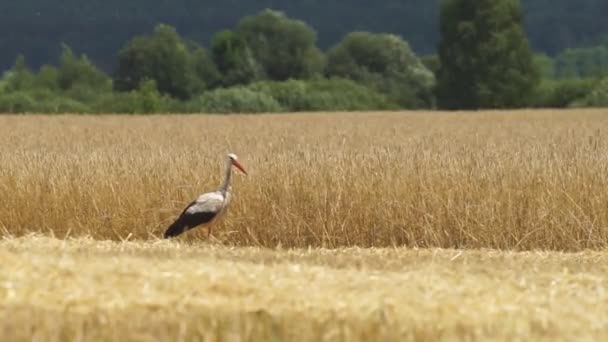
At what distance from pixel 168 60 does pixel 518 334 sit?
65755mm

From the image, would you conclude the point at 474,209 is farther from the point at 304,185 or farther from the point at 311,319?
the point at 311,319

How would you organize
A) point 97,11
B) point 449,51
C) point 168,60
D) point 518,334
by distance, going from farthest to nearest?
point 97,11 < point 168,60 < point 449,51 < point 518,334

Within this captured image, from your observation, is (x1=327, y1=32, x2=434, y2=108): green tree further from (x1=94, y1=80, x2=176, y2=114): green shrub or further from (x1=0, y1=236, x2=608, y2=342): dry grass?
(x1=0, y1=236, x2=608, y2=342): dry grass

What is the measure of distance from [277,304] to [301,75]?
6696 centimetres

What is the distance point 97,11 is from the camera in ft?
470

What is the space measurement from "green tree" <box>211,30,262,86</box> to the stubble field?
135 feet

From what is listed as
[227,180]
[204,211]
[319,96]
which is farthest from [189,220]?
[319,96]

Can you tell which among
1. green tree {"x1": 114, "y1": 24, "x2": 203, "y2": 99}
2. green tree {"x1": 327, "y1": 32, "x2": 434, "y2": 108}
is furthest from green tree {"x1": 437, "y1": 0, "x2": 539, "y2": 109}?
green tree {"x1": 114, "y1": 24, "x2": 203, "y2": 99}

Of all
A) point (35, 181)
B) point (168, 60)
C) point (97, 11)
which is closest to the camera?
point (35, 181)

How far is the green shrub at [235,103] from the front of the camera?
154 ft

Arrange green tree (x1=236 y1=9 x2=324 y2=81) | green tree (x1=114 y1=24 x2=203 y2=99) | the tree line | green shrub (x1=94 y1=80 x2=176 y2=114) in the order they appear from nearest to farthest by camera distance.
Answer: green shrub (x1=94 y1=80 x2=176 y2=114), the tree line, green tree (x1=114 y1=24 x2=203 y2=99), green tree (x1=236 y1=9 x2=324 y2=81)

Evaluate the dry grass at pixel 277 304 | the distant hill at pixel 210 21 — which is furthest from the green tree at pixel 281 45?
the dry grass at pixel 277 304

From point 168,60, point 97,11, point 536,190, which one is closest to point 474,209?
point 536,190

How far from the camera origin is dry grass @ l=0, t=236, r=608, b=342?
427cm
